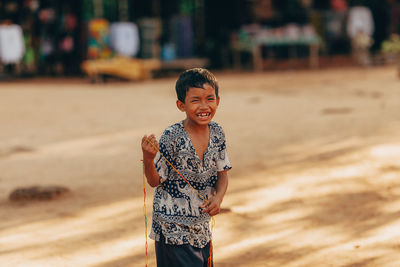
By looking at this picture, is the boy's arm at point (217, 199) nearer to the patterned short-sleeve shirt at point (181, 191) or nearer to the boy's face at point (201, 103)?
the patterned short-sleeve shirt at point (181, 191)

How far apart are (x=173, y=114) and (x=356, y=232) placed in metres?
5.61

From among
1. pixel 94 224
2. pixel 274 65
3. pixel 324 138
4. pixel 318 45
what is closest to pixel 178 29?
pixel 274 65

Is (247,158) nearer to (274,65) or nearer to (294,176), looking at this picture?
(294,176)

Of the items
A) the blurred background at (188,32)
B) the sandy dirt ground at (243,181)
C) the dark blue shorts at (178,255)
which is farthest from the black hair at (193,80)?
the blurred background at (188,32)

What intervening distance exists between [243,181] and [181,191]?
7.62 ft

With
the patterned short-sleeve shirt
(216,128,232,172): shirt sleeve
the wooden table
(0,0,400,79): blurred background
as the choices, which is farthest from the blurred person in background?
the patterned short-sleeve shirt

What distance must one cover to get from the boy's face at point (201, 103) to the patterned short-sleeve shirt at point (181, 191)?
0.36 feet

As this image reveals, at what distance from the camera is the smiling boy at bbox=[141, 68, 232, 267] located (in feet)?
7.52

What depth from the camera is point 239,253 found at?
3.09 metres

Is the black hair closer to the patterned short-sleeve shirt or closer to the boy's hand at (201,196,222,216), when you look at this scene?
the patterned short-sleeve shirt

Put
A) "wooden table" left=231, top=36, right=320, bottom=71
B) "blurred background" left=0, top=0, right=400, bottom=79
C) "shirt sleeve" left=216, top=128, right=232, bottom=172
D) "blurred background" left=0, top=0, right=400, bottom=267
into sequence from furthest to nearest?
"wooden table" left=231, top=36, right=320, bottom=71 → "blurred background" left=0, top=0, right=400, bottom=79 → "blurred background" left=0, top=0, right=400, bottom=267 → "shirt sleeve" left=216, top=128, right=232, bottom=172

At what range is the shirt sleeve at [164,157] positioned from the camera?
2.34 m

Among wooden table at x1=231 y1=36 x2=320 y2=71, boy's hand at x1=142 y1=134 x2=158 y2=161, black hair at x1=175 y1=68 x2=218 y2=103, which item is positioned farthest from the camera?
wooden table at x1=231 y1=36 x2=320 y2=71

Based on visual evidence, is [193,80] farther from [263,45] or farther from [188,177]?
[263,45]
